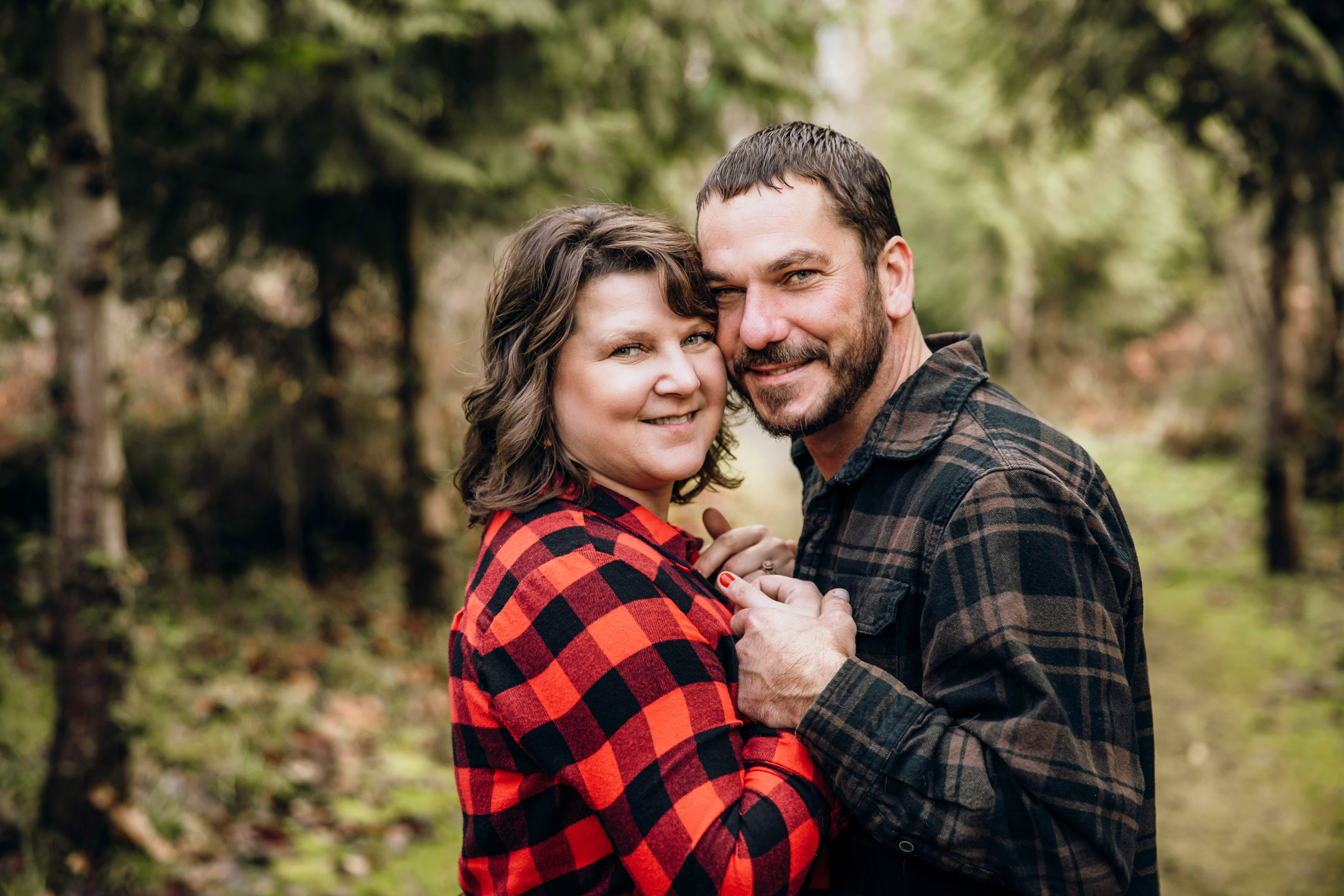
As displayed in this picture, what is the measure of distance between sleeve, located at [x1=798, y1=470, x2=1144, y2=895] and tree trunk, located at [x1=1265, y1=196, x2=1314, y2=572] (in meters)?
7.32

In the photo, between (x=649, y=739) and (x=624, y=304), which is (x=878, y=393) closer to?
(x=624, y=304)

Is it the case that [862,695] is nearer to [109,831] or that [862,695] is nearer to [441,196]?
[109,831]

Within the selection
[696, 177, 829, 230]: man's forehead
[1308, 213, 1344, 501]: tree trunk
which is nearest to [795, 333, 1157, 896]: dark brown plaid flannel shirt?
[696, 177, 829, 230]: man's forehead

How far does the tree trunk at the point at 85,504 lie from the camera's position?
3475 millimetres

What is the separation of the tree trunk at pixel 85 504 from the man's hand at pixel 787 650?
292 centimetres

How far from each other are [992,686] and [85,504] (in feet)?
11.2

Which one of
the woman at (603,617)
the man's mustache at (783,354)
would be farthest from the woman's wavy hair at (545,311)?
the man's mustache at (783,354)

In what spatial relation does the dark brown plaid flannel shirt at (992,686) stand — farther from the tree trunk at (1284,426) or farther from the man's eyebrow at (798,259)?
the tree trunk at (1284,426)

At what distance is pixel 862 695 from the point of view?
5.09ft

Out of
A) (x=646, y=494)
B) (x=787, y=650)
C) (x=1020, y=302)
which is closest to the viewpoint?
(x=787, y=650)

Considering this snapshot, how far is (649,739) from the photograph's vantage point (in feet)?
4.85

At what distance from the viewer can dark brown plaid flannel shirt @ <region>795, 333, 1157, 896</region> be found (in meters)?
1.45

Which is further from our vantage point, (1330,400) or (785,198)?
(1330,400)

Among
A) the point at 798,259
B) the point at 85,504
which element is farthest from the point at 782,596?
the point at 85,504
